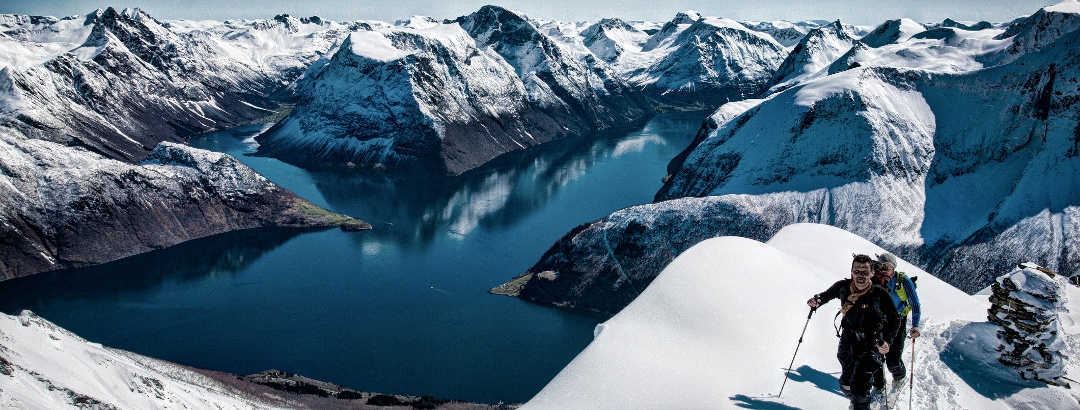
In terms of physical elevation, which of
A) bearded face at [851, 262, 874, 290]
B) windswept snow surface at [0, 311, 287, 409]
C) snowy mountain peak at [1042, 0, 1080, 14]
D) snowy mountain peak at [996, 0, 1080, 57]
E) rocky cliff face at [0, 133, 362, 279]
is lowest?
windswept snow surface at [0, 311, 287, 409]

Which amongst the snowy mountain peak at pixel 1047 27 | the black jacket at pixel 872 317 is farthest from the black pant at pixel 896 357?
the snowy mountain peak at pixel 1047 27

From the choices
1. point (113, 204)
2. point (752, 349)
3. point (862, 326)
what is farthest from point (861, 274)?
point (113, 204)

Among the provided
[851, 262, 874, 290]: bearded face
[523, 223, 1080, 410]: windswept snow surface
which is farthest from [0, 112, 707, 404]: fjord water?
[851, 262, 874, 290]: bearded face

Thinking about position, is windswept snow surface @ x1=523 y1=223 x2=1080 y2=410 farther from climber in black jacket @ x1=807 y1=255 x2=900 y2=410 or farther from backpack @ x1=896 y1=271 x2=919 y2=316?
backpack @ x1=896 y1=271 x2=919 y2=316

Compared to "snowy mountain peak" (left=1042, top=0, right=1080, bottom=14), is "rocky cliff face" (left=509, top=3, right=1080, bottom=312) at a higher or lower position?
lower

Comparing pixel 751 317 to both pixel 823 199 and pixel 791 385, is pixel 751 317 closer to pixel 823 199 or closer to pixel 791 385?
pixel 791 385

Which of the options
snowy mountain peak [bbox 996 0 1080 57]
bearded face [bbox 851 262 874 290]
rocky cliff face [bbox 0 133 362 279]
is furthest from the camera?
rocky cliff face [bbox 0 133 362 279]
